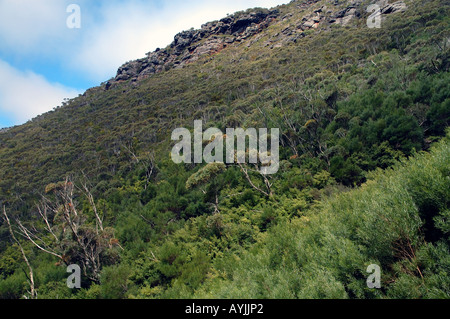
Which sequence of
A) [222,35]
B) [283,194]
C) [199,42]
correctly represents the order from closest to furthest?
[283,194]
[222,35]
[199,42]

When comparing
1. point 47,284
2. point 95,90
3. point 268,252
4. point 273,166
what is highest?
point 95,90

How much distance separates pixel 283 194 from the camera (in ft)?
66.1

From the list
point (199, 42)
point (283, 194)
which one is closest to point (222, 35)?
point (199, 42)

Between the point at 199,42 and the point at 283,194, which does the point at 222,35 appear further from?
the point at 283,194

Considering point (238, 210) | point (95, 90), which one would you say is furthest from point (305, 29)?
point (95, 90)

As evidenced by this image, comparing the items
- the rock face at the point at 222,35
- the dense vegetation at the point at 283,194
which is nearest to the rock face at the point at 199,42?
the rock face at the point at 222,35

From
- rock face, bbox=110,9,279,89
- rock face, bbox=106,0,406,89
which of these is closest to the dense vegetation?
rock face, bbox=106,0,406,89

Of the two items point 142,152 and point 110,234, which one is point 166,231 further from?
point 142,152

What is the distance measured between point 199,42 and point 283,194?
117733 millimetres

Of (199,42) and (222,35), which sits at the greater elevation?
(222,35)

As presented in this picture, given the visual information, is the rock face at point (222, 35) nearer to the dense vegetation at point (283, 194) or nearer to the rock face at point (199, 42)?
the rock face at point (199, 42)

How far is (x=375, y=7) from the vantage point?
68.4 m
